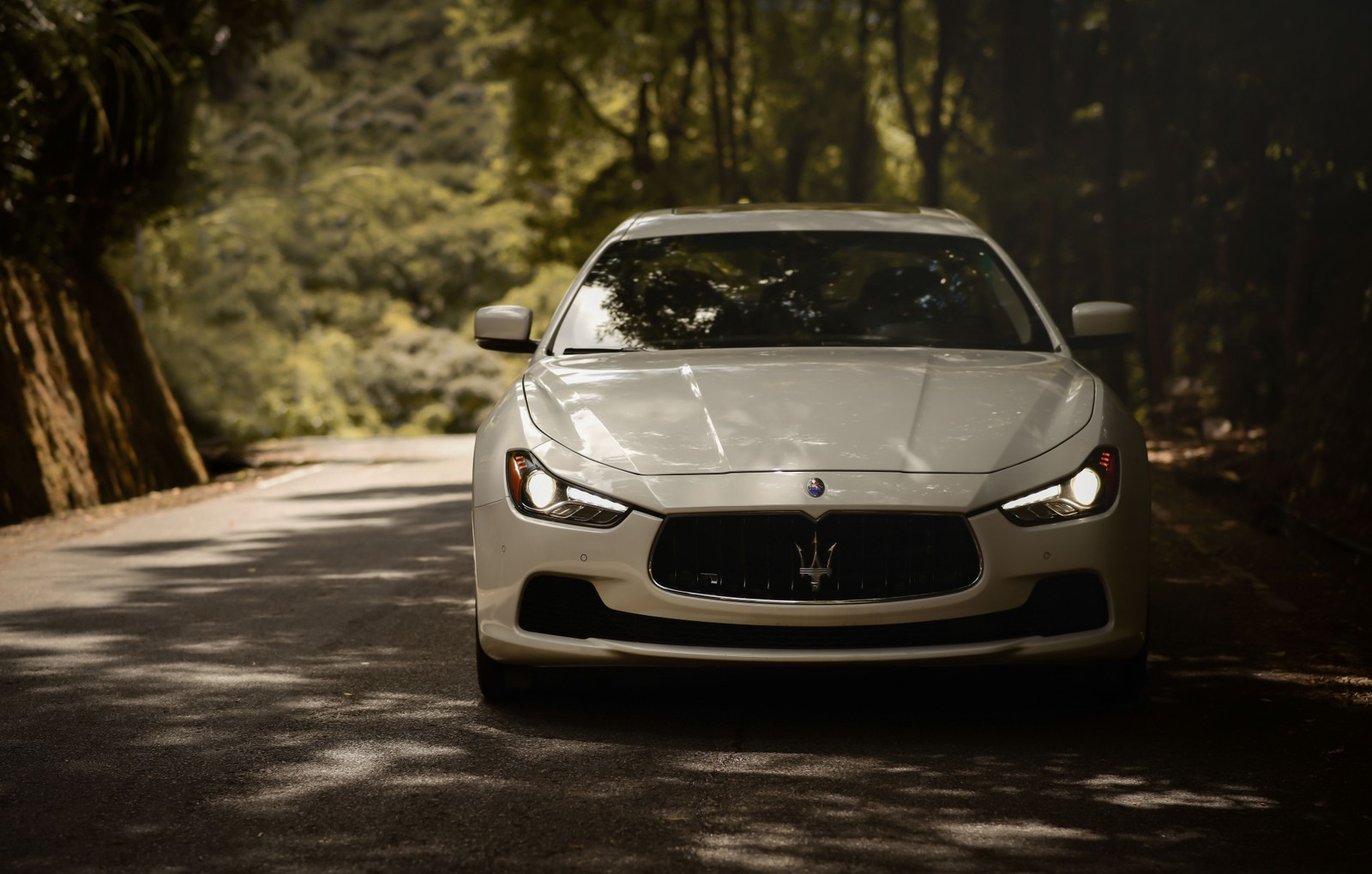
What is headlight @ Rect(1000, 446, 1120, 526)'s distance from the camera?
16.6 ft

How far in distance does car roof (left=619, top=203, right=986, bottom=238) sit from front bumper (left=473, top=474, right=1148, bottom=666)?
2.05 meters

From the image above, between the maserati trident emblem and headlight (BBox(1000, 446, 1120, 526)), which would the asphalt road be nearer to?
the maserati trident emblem

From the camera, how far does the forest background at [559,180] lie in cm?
1500

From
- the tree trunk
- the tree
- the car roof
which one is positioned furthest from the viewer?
Answer: the tree

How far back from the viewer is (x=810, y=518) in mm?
4992

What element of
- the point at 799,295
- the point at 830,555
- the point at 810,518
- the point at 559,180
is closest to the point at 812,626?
the point at 830,555

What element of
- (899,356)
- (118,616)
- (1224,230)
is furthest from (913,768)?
(1224,230)

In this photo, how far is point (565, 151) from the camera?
43.8 metres

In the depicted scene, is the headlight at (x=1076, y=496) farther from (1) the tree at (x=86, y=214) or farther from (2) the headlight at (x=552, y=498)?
(1) the tree at (x=86, y=214)

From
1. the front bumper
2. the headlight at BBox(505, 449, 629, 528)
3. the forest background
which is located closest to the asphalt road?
the front bumper

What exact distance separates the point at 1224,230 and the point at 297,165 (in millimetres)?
35223

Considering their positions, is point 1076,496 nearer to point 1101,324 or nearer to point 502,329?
point 1101,324

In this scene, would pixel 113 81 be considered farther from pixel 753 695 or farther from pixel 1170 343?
pixel 1170 343

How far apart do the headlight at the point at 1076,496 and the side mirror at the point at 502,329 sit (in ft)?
7.69
